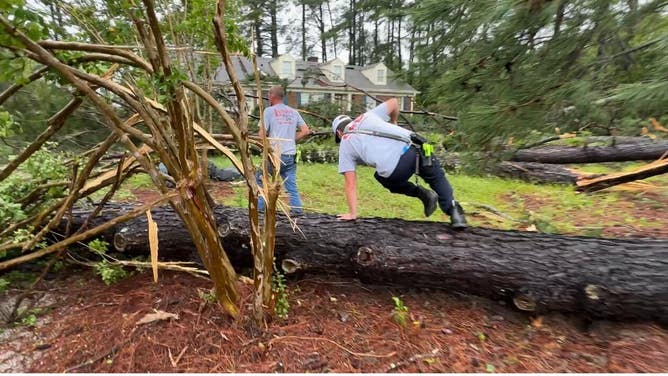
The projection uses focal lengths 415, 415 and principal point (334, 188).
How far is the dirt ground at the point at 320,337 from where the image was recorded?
2.22 m

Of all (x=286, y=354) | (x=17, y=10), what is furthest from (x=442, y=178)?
(x=17, y=10)

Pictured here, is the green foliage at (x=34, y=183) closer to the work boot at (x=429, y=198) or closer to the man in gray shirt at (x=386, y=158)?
the man in gray shirt at (x=386, y=158)

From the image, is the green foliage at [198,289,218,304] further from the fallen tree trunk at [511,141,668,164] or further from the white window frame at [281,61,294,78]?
the white window frame at [281,61,294,78]

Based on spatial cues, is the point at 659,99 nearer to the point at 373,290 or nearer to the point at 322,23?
the point at 373,290

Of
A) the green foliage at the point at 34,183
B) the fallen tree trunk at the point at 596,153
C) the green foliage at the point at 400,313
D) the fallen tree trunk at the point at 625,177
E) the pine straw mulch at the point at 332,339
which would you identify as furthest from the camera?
the fallen tree trunk at the point at 596,153

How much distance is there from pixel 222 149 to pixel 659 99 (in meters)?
2.77

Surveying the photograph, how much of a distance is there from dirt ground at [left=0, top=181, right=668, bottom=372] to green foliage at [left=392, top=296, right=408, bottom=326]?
0.03 m

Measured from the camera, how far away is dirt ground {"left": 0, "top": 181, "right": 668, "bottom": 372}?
7.27 ft

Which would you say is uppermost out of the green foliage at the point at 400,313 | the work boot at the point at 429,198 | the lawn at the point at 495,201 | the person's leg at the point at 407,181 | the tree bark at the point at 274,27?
the tree bark at the point at 274,27

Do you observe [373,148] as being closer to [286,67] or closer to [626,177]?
[626,177]

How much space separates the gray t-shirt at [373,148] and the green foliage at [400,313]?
995 millimetres

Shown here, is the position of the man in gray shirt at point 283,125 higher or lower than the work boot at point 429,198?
higher

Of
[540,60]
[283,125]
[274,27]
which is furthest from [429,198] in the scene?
[274,27]

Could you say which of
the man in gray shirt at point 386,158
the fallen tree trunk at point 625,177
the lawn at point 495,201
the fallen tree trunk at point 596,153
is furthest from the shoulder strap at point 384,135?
the fallen tree trunk at point 596,153
